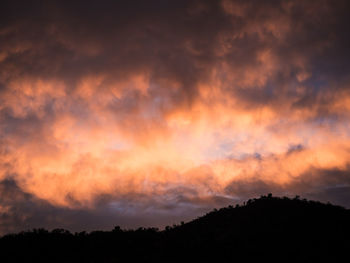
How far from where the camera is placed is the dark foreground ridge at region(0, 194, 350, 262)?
2678cm

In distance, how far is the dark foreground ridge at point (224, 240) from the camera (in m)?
26.8

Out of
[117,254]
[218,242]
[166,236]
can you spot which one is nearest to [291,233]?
[218,242]

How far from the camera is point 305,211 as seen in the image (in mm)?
35062

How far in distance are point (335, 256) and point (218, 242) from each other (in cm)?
1088

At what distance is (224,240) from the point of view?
30391 millimetres

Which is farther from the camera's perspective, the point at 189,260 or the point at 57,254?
the point at 57,254

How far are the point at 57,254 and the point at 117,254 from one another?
6166 mm

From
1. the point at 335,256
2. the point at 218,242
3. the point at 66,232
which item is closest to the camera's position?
the point at 335,256

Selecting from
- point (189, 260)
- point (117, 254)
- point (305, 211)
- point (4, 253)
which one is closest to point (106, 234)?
point (117, 254)

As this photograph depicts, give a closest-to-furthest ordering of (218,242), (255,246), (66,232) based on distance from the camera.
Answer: (255,246) < (218,242) < (66,232)

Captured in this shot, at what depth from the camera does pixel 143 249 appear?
30.5 m

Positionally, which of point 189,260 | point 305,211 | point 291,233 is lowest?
point 189,260

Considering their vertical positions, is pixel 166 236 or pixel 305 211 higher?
pixel 305 211

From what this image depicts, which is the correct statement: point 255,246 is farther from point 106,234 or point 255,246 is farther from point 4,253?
point 4,253
